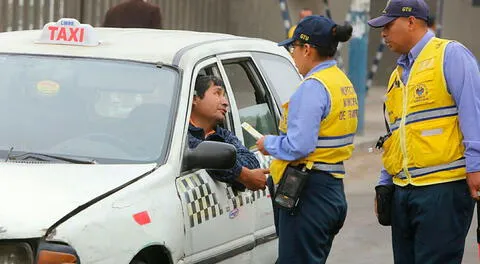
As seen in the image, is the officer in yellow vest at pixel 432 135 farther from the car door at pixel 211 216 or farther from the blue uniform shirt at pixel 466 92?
the car door at pixel 211 216

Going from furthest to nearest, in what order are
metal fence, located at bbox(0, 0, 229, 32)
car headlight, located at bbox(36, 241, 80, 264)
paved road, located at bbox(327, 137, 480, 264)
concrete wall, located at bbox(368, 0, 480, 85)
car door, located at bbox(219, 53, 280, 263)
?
concrete wall, located at bbox(368, 0, 480, 85)
metal fence, located at bbox(0, 0, 229, 32)
paved road, located at bbox(327, 137, 480, 264)
car door, located at bbox(219, 53, 280, 263)
car headlight, located at bbox(36, 241, 80, 264)

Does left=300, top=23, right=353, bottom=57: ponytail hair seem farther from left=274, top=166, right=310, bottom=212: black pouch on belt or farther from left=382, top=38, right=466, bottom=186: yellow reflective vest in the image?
left=274, top=166, right=310, bottom=212: black pouch on belt

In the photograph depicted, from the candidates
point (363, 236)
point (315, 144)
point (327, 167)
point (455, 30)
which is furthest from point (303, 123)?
point (455, 30)

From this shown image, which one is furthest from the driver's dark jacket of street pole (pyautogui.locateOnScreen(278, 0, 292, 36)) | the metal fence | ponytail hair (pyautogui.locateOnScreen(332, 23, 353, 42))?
street pole (pyautogui.locateOnScreen(278, 0, 292, 36))

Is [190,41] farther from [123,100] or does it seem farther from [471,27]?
[471,27]

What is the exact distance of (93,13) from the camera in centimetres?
1647

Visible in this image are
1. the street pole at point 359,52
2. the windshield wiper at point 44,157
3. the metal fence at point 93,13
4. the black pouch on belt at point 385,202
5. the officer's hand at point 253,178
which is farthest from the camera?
the street pole at point 359,52

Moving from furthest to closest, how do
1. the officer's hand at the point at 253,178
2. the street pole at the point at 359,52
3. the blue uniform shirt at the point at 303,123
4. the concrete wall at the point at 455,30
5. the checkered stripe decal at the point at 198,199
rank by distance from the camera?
the concrete wall at the point at 455,30
the street pole at the point at 359,52
the officer's hand at the point at 253,178
the blue uniform shirt at the point at 303,123
the checkered stripe decal at the point at 198,199

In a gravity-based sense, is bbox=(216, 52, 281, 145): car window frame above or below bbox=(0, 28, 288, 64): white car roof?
below

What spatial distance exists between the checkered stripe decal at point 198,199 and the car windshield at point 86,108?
0.20 m

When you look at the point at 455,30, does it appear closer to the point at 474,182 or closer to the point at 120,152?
the point at 474,182

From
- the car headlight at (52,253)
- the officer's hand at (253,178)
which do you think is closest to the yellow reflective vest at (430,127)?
the officer's hand at (253,178)

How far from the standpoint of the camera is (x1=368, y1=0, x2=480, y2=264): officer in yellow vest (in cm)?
576

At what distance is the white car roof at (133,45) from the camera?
6293mm
